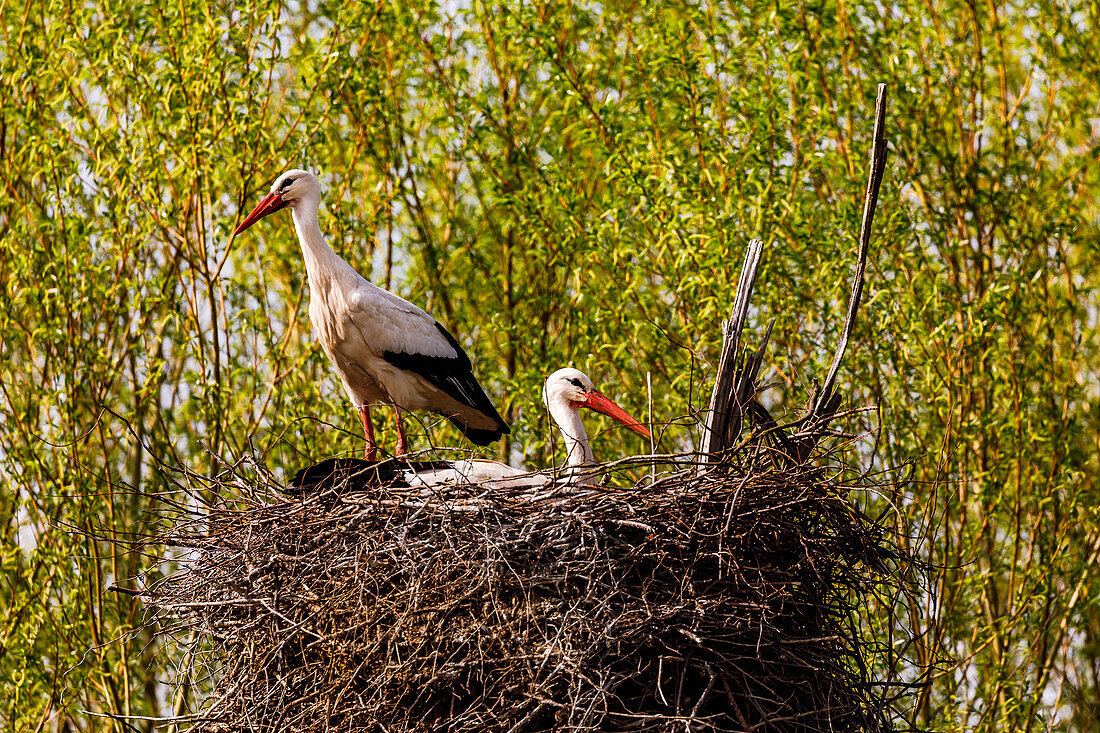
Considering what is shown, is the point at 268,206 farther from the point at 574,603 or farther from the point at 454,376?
the point at 574,603

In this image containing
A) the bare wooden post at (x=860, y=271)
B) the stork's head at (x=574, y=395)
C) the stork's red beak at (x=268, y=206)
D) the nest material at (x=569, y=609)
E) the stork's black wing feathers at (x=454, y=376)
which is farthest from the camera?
→ the stork's black wing feathers at (x=454, y=376)

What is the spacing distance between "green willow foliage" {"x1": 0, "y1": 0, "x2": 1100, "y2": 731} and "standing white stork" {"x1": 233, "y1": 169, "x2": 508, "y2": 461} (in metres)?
1.21

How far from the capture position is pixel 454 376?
6.05 meters

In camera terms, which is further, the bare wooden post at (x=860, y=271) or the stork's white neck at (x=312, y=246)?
the stork's white neck at (x=312, y=246)

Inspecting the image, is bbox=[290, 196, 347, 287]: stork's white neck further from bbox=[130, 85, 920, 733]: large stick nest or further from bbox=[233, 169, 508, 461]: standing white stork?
bbox=[130, 85, 920, 733]: large stick nest

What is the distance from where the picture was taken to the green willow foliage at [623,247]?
7.36m

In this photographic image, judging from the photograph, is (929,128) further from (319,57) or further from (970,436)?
(319,57)

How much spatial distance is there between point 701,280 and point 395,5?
286cm

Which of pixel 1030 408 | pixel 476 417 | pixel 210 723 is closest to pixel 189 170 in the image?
pixel 476 417

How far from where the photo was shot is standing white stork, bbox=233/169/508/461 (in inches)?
228

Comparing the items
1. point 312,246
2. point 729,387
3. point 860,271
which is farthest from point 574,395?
point 860,271

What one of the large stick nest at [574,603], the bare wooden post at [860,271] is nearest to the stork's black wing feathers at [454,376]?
the large stick nest at [574,603]

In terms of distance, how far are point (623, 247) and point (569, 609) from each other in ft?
12.9

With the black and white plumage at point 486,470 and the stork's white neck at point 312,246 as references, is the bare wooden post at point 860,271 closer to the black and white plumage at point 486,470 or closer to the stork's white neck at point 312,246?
the black and white plumage at point 486,470
